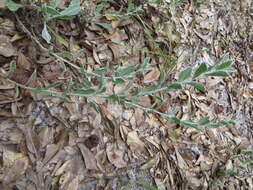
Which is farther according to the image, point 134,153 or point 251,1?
point 251,1

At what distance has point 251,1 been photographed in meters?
2.00

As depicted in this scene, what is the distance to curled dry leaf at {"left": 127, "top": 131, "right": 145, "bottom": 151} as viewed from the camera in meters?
1.14

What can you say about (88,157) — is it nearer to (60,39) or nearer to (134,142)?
(134,142)

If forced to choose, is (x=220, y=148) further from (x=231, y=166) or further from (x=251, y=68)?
(x=251, y=68)

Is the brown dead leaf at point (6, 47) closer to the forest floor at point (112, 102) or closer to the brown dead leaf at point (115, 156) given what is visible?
the forest floor at point (112, 102)

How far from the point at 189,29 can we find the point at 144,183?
38.3 inches

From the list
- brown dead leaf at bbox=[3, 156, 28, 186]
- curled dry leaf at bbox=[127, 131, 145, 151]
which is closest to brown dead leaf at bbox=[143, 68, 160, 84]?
curled dry leaf at bbox=[127, 131, 145, 151]

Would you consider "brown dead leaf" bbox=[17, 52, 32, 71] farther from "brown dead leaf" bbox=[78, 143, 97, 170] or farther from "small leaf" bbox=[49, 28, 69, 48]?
"brown dead leaf" bbox=[78, 143, 97, 170]

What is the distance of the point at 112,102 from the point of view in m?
1.15

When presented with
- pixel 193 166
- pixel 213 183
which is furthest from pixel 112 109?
pixel 213 183

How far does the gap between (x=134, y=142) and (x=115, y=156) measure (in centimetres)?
11

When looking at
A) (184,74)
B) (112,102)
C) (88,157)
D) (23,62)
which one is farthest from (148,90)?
(23,62)

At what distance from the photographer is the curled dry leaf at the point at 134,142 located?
1.14 m

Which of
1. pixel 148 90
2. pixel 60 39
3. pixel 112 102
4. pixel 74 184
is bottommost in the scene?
pixel 74 184
